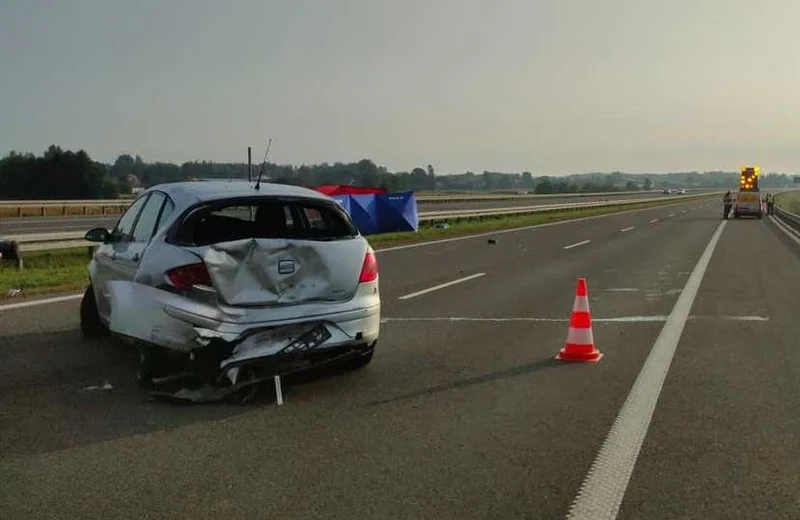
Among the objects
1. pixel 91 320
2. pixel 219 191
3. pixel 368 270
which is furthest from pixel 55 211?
pixel 368 270

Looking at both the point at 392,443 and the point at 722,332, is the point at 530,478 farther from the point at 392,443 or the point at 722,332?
the point at 722,332

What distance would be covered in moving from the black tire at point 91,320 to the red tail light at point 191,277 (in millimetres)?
2780

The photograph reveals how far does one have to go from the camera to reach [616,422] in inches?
216

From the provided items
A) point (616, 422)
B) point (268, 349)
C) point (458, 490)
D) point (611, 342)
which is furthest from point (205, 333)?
point (611, 342)

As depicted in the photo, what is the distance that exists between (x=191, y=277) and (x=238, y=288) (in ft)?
1.17

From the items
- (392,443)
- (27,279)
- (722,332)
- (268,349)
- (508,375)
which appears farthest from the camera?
(27,279)

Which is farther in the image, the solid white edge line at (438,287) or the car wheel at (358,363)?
the solid white edge line at (438,287)

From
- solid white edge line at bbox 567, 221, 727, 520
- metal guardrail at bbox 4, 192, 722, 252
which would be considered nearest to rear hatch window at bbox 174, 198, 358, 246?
solid white edge line at bbox 567, 221, 727, 520

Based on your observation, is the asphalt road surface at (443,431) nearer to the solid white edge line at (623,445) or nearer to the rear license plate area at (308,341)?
the solid white edge line at (623,445)

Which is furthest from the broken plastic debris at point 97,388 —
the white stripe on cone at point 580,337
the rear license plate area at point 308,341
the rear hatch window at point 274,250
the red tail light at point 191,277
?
the white stripe on cone at point 580,337

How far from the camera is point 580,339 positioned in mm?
7621

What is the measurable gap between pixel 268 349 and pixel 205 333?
488 mm

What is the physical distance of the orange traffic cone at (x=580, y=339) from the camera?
7.54m

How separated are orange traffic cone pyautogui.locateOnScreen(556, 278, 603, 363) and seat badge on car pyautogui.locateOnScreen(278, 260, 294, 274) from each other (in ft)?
9.76
